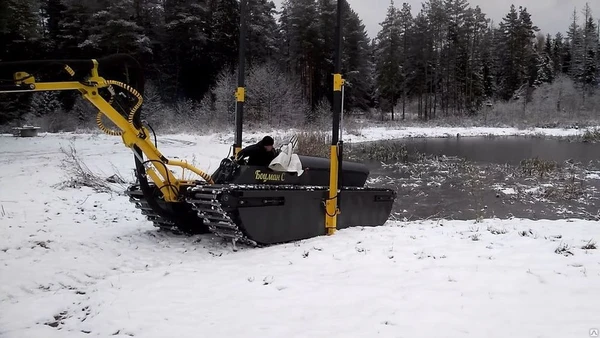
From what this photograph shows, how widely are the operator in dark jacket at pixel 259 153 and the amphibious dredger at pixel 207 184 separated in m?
0.19

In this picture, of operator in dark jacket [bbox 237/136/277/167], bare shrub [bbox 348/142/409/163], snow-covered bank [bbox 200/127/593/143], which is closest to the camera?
operator in dark jacket [bbox 237/136/277/167]

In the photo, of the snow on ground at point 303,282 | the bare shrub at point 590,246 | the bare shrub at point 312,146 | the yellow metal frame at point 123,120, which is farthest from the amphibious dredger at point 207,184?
the bare shrub at point 312,146

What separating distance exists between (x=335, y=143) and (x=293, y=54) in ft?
125

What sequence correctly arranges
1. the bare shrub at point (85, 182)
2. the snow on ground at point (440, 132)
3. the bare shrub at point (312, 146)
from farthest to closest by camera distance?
the snow on ground at point (440, 132) < the bare shrub at point (312, 146) < the bare shrub at point (85, 182)

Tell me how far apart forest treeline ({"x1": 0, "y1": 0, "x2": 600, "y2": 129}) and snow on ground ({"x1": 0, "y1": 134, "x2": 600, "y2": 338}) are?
1282 cm

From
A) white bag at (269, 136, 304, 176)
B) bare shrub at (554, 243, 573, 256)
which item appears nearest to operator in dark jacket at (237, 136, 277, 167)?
white bag at (269, 136, 304, 176)

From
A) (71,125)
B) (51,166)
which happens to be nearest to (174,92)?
(71,125)

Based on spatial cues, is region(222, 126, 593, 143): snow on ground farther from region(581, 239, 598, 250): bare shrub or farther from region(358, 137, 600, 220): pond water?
region(581, 239, 598, 250): bare shrub

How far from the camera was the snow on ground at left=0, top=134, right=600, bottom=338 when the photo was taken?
3.19 meters

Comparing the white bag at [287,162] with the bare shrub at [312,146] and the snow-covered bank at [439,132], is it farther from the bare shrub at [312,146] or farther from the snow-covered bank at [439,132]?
the snow-covered bank at [439,132]

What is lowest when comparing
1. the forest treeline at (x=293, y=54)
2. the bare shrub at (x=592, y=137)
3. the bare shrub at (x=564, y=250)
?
the bare shrub at (x=564, y=250)

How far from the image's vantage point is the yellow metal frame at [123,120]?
4790 millimetres

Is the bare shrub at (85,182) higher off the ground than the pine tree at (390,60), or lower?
lower

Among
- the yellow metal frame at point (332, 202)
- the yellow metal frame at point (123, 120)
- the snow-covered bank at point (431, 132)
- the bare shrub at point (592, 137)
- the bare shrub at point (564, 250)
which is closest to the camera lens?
the bare shrub at point (564, 250)
